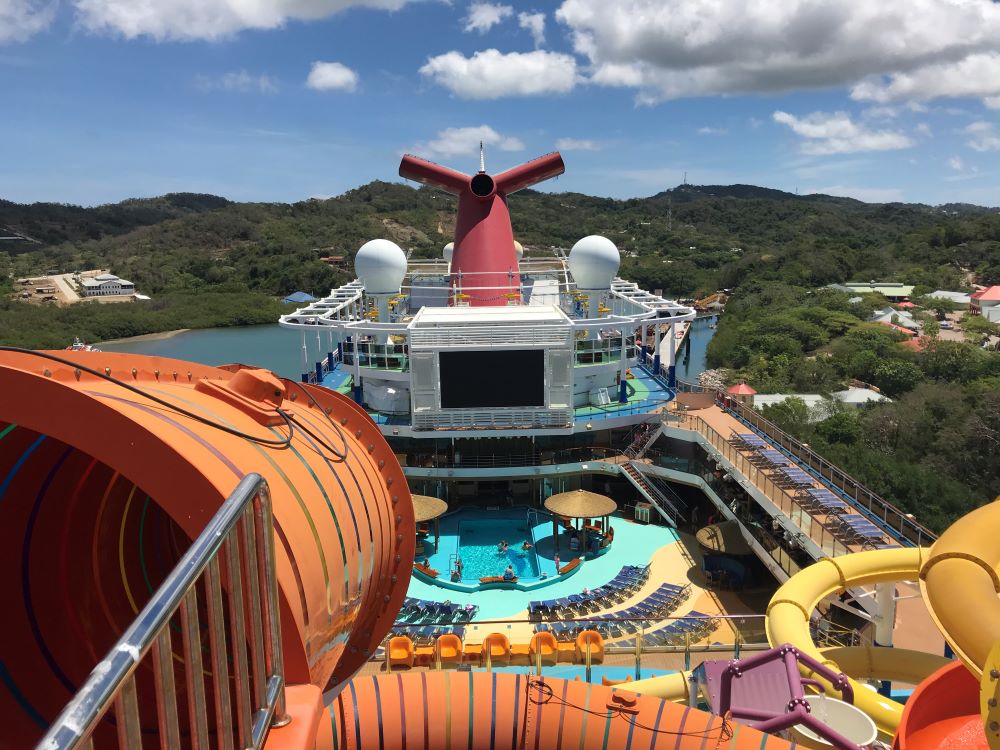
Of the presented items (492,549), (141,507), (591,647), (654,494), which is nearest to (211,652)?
(141,507)

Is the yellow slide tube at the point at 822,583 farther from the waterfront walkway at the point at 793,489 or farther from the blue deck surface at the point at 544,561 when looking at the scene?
the blue deck surface at the point at 544,561

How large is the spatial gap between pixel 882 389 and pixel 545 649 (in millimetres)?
39244

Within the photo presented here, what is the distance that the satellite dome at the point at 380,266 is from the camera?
2605cm

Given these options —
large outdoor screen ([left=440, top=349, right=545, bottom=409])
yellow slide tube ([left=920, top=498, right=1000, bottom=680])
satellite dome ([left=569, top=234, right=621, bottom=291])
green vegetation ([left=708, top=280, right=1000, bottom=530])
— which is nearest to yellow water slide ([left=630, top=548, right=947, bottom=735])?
yellow slide tube ([left=920, top=498, right=1000, bottom=680])

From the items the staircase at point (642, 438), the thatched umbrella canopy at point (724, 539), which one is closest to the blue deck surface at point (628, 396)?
the staircase at point (642, 438)

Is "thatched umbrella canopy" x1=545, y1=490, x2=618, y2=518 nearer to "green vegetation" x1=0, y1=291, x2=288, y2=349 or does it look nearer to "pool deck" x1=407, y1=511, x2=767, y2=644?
"pool deck" x1=407, y1=511, x2=767, y2=644

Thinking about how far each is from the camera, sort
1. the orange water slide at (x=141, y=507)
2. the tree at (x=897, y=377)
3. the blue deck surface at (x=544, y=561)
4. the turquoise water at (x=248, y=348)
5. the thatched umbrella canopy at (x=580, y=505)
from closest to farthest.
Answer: the orange water slide at (x=141, y=507) → the blue deck surface at (x=544, y=561) → the thatched umbrella canopy at (x=580, y=505) → the tree at (x=897, y=377) → the turquoise water at (x=248, y=348)

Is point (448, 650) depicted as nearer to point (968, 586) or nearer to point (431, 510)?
point (431, 510)

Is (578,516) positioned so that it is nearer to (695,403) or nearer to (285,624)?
(695,403)

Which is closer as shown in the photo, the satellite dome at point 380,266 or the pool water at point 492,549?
the pool water at point 492,549

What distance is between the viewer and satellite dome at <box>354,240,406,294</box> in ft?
85.5

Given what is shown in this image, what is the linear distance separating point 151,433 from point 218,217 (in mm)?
137178

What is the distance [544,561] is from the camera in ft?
60.4

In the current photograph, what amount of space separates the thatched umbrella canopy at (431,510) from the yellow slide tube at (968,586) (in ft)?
45.9
